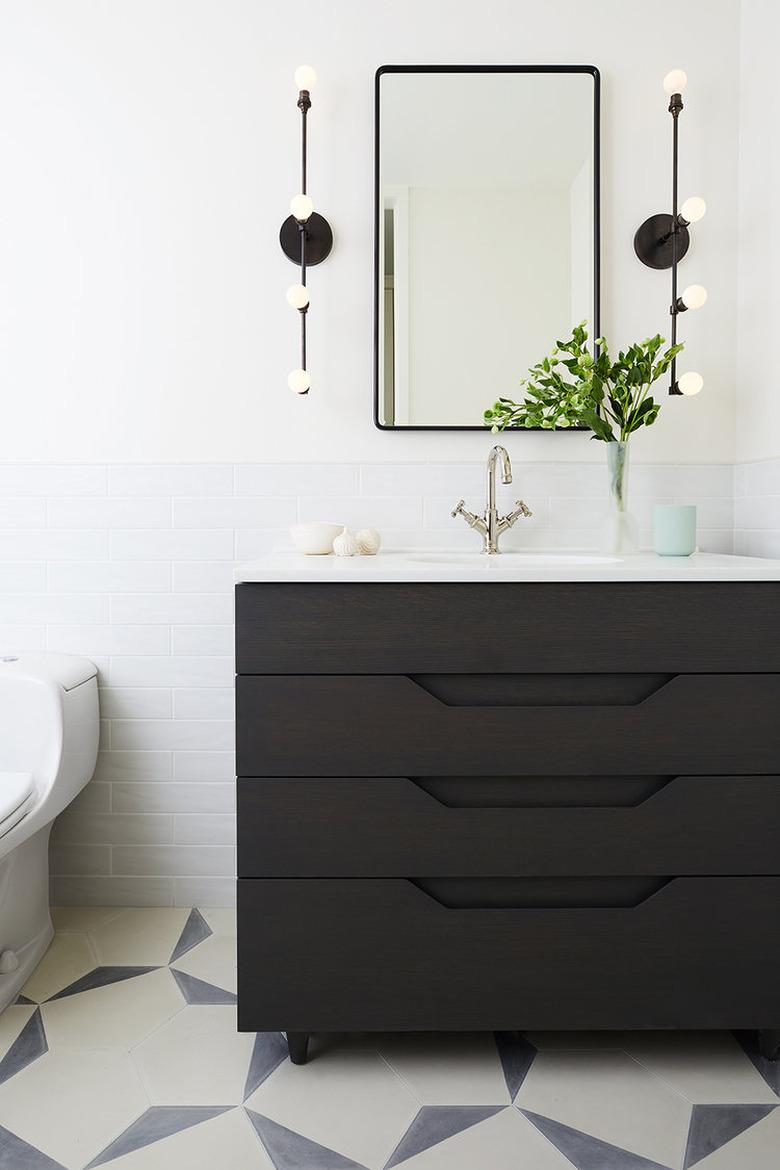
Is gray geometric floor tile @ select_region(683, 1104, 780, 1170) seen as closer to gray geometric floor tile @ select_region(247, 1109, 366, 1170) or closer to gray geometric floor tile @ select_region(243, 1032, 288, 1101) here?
gray geometric floor tile @ select_region(247, 1109, 366, 1170)

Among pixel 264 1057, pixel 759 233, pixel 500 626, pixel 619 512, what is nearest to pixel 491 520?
pixel 619 512

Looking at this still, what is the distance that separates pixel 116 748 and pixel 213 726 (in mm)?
232

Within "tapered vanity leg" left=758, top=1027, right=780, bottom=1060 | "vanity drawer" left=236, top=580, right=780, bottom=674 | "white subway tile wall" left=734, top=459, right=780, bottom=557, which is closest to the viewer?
"vanity drawer" left=236, top=580, right=780, bottom=674

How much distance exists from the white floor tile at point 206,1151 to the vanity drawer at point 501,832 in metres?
0.37

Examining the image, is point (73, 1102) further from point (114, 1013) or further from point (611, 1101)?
point (611, 1101)

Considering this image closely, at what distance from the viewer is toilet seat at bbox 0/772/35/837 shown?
1.41m

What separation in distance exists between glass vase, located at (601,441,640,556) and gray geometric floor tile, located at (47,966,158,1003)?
51.0 inches

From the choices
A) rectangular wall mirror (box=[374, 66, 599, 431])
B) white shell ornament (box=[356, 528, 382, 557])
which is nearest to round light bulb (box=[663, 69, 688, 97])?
rectangular wall mirror (box=[374, 66, 599, 431])

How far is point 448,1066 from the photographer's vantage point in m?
1.37

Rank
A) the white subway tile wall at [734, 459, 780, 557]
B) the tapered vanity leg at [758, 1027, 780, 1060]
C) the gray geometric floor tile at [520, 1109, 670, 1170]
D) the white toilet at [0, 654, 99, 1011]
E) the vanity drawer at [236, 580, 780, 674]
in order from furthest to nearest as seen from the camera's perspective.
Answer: the white subway tile wall at [734, 459, 780, 557]
the white toilet at [0, 654, 99, 1011]
the tapered vanity leg at [758, 1027, 780, 1060]
the vanity drawer at [236, 580, 780, 674]
the gray geometric floor tile at [520, 1109, 670, 1170]

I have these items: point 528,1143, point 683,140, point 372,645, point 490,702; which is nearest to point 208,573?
point 372,645

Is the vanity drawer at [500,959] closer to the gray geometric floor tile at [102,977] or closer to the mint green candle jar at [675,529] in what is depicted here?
the gray geometric floor tile at [102,977]

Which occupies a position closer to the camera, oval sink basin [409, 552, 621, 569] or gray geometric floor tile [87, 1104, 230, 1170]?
gray geometric floor tile [87, 1104, 230, 1170]

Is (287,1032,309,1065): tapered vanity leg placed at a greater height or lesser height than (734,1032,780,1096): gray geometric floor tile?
greater
